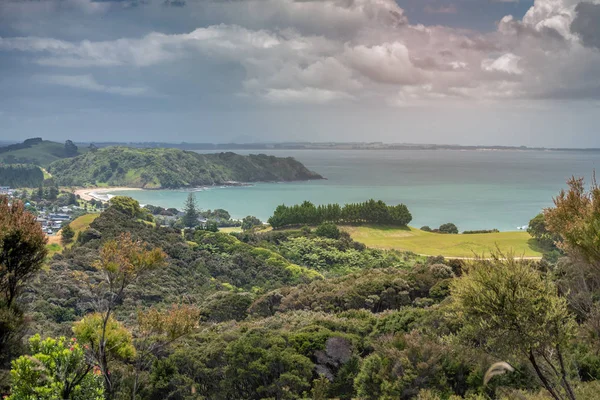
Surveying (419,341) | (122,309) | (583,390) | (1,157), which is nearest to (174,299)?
(122,309)

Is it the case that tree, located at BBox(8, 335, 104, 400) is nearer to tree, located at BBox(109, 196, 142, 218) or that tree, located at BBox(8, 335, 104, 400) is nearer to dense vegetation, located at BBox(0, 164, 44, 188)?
tree, located at BBox(109, 196, 142, 218)

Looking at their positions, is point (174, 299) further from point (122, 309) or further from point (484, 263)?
point (484, 263)

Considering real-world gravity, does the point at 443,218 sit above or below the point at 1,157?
below

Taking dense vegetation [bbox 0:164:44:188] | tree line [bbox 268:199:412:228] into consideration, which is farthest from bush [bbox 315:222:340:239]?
dense vegetation [bbox 0:164:44:188]

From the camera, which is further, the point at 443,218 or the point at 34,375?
the point at 443,218

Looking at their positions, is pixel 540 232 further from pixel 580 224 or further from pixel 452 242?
pixel 580 224

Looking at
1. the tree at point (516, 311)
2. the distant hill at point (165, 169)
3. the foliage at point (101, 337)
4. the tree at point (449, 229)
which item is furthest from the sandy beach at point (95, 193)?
the tree at point (516, 311)

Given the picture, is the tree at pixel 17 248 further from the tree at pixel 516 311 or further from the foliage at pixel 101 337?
the tree at pixel 516 311
